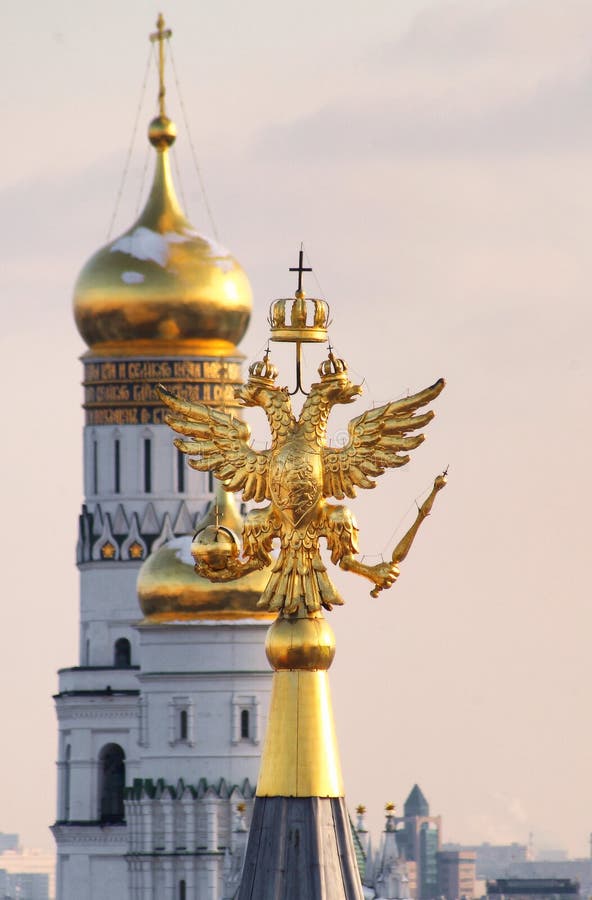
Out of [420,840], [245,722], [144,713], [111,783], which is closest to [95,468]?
[144,713]

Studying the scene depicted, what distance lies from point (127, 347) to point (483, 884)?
199 ft

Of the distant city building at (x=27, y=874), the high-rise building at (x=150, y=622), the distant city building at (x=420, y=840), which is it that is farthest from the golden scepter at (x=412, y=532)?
the distant city building at (x=27, y=874)

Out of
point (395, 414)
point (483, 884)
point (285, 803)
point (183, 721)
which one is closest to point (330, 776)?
point (285, 803)

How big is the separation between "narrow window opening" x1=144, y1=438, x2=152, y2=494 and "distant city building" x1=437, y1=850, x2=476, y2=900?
43.8 m

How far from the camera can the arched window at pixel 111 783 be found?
9944 cm

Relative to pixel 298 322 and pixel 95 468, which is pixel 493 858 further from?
pixel 298 322

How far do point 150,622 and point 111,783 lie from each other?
6638 millimetres

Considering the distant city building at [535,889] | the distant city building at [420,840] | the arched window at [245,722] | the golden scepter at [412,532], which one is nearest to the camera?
the golden scepter at [412,532]

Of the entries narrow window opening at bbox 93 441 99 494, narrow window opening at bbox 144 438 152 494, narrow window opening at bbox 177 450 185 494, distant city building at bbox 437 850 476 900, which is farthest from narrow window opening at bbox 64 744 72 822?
distant city building at bbox 437 850 476 900

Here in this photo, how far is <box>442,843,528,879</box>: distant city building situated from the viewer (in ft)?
507

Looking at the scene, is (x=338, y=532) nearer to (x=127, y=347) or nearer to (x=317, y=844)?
(x=317, y=844)

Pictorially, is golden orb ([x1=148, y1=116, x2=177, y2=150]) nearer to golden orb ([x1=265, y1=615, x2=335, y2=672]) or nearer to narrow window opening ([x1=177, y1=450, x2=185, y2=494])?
narrow window opening ([x1=177, y1=450, x2=185, y2=494])

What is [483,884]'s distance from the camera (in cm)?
15562

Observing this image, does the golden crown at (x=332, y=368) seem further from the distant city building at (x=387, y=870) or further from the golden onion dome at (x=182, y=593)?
the golden onion dome at (x=182, y=593)
